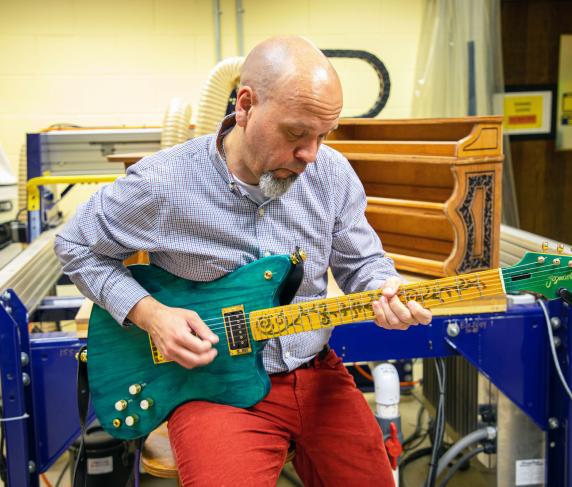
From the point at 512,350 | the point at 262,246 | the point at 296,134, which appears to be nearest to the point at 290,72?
the point at 296,134

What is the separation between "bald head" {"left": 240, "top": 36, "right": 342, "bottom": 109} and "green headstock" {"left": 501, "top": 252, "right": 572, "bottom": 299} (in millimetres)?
453

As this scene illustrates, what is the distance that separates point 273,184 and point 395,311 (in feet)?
1.11

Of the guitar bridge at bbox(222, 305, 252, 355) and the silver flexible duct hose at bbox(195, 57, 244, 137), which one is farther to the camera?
the silver flexible duct hose at bbox(195, 57, 244, 137)

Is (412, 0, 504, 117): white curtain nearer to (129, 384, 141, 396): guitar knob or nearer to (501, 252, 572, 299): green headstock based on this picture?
(501, 252, 572, 299): green headstock

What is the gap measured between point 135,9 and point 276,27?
0.89 m

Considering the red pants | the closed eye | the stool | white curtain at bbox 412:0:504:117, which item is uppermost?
white curtain at bbox 412:0:504:117

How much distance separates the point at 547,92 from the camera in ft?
15.3

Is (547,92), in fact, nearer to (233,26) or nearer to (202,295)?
(233,26)

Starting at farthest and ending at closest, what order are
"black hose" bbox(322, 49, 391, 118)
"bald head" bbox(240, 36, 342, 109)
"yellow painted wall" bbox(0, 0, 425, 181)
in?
"yellow painted wall" bbox(0, 0, 425, 181), "black hose" bbox(322, 49, 391, 118), "bald head" bbox(240, 36, 342, 109)

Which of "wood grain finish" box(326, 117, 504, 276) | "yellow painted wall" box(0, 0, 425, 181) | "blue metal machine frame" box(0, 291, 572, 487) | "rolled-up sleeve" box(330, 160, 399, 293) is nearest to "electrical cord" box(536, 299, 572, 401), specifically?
"blue metal machine frame" box(0, 291, 572, 487)

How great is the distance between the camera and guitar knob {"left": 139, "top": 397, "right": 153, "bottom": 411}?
1.37 meters

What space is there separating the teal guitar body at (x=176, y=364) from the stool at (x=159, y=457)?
9 cm

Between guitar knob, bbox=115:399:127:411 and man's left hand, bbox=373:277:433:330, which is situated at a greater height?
man's left hand, bbox=373:277:433:330

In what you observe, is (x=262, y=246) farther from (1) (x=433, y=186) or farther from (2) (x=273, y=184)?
(1) (x=433, y=186)
